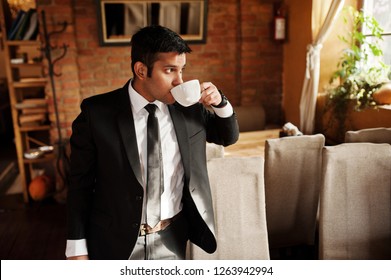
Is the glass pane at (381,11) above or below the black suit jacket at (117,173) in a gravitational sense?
above

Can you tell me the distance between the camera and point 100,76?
3.82m

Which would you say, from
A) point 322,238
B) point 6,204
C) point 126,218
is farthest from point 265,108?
point 126,218

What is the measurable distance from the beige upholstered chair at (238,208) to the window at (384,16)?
1.94 metres

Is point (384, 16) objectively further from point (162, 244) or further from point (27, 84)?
point (27, 84)

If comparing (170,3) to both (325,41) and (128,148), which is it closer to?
(325,41)

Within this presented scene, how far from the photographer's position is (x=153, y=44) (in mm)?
1132

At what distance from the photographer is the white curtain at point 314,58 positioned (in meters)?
3.25

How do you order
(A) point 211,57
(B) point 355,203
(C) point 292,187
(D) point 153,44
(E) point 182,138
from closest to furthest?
(D) point 153,44 < (E) point 182,138 < (B) point 355,203 < (C) point 292,187 < (A) point 211,57

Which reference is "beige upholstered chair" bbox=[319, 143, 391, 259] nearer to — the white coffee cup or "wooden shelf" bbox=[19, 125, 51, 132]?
the white coffee cup

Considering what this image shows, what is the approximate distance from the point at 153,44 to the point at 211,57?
2.92 m

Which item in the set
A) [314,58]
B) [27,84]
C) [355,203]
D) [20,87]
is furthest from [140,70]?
[20,87]

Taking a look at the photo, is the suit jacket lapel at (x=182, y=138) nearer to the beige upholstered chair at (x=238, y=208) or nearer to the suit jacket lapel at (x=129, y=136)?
the suit jacket lapel at (x=129, y=136)

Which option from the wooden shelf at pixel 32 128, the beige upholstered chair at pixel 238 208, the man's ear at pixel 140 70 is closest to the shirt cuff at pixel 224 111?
the man's ear at pixel 140 70
